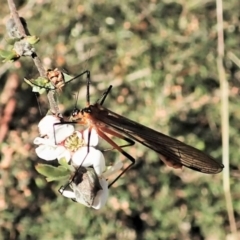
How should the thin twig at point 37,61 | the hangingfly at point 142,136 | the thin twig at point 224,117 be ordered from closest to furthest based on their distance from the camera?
the thin twig at point 37,61
the hangingfly at point 142,136
the thin twig at point 224,117

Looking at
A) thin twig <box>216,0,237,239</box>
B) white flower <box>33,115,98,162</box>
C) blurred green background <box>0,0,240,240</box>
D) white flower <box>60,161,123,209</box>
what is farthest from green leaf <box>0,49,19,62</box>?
thin twig <box>216,0,237,239</box>

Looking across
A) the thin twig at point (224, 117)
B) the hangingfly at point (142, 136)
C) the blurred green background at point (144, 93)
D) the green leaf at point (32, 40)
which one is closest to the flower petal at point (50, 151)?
the hangingfly at point (142, 136)

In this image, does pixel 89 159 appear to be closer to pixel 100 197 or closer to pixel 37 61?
pixel 100 197

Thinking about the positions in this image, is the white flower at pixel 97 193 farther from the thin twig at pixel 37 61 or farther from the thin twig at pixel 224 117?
→ the thin twig at pixel 224 117

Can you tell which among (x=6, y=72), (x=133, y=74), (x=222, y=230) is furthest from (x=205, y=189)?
(x=6, y=72)

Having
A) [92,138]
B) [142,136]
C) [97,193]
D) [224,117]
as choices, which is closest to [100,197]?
[97,193]

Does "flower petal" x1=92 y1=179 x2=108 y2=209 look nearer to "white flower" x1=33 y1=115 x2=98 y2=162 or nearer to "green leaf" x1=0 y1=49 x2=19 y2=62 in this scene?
"white flower" x1=33 y1=115 x2=98 y2=162

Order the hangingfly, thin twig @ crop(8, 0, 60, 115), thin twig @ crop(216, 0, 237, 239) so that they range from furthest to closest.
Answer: thin twig @ crop(216, 0, 237, 239)
the hangingfly
thin twig @ crop(8, 0, 60, 115)
